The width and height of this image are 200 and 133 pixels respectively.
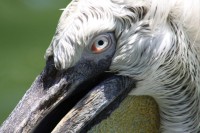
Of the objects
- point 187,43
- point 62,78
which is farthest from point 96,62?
point 187,43

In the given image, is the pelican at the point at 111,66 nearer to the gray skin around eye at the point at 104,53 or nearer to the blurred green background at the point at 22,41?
the gray skin around eye at the point at 104,53

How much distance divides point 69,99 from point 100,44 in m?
0.39

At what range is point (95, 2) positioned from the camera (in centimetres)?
485

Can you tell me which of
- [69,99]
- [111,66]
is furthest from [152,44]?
[69,99]

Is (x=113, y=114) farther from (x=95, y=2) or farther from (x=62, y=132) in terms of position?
(x=95, y=2)

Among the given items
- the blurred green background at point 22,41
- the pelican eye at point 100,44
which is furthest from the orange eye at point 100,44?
the blurred green background at point 22,41

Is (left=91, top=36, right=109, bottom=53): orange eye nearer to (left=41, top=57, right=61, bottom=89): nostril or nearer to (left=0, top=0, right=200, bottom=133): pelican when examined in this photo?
(left=0, top=0, right=200, bottom=133): pelican

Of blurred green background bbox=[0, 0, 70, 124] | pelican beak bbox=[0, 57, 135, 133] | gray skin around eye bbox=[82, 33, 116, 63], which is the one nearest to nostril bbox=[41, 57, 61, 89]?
pelican beak bbox=[0, 57, 135, 133]

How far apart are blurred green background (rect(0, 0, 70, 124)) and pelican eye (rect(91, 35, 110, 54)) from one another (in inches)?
221

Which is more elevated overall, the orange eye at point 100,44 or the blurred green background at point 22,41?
the blurred green background at point 22,41

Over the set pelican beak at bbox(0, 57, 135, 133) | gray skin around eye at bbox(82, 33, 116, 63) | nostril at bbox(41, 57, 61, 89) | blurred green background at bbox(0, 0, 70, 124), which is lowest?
pelican beak at bbox(0, 57, 135, 133)

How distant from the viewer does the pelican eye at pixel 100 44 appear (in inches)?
189

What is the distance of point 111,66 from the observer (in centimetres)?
487

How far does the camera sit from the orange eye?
4812 millimetres
